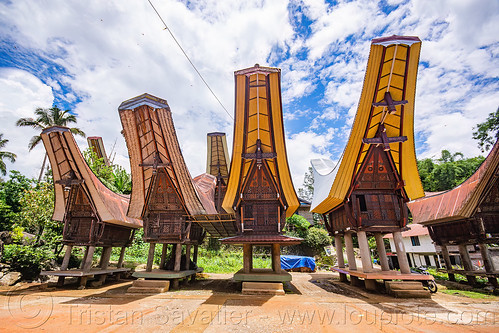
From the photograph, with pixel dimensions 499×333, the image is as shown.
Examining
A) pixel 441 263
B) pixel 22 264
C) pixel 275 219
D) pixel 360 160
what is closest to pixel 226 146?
pixel 275 219

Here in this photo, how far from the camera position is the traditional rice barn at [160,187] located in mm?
10852

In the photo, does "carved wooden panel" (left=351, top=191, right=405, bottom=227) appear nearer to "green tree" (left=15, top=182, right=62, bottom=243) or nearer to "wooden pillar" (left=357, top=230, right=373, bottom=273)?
Answer: "wooden pillar" (left=357, top=230, right=373, bottom=273)

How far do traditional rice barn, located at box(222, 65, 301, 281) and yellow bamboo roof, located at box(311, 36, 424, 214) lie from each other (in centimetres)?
281

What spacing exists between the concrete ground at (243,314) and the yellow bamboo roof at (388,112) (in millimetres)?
5082

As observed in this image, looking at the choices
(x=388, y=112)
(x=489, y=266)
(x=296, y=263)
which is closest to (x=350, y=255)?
(x=489, y=266)

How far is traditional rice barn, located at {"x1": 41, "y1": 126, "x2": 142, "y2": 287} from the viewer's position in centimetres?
1182

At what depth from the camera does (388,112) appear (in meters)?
9.96

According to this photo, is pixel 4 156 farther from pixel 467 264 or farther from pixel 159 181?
pixel 467 264

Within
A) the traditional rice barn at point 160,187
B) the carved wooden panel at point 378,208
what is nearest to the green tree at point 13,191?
the traditional rice barn at point 160,187

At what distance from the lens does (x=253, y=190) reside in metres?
11.6

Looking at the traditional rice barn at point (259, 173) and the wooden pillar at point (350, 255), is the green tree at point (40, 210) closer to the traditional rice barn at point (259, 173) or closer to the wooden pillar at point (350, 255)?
the traditional rice barn at point (259, 173)

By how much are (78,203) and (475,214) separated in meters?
21.0

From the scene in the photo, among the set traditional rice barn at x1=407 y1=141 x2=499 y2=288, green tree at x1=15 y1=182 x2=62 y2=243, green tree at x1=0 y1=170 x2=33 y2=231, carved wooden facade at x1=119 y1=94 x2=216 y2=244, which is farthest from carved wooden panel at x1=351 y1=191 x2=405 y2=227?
green tree at x1=0 y1=170 x2=33 y2=231

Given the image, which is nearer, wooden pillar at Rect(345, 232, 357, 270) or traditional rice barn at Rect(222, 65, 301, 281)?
traditional rice barn at Rect(222, 65, 301, 281)
